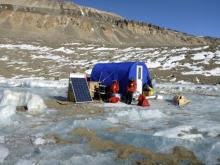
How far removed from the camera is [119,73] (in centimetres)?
2173

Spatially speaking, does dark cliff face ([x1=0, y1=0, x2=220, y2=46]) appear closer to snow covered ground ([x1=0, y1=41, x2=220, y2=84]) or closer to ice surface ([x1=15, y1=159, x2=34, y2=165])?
snow covered ground ([x1=0, y1=41, x2=220, y2=84])

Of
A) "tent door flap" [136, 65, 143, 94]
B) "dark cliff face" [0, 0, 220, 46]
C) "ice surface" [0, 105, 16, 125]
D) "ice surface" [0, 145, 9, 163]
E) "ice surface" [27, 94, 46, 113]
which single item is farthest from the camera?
"dark cliff face" [0, 0, 220, 46]

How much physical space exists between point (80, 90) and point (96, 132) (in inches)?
293

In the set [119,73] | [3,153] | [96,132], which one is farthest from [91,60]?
[3,153]

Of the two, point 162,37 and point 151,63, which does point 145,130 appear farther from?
point 162,37

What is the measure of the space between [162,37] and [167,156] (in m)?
148

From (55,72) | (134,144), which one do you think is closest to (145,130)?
(134,144)

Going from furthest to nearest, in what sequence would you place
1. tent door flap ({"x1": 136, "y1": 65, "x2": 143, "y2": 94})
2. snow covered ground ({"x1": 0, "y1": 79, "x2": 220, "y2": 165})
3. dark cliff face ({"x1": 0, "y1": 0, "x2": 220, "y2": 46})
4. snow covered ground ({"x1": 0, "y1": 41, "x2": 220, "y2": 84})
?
dark cliff face ({"x1": 0, "y1": 0, "x2": 220, "y2": 46}) < snow covered ground ({"x1": 0, "y1": 41, "x2": 220, "y2": 84}) < tent door flap ({"x1": 136, "y1": 65, "x2": 143, "y2": 94}) < snow covered ground ({"x1": 0, "y1": 79, "x2": 220, "y2": 165})

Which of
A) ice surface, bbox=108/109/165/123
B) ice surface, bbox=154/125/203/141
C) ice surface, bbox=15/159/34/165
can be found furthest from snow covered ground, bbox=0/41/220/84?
ice surface, bbox=15/159/34/165

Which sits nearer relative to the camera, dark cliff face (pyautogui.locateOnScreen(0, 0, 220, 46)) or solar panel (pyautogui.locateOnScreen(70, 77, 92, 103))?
solar panel (pyautogui.locateOnScreen(70, 77, 92, 103))

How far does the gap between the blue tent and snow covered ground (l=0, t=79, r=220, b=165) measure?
4385 mm

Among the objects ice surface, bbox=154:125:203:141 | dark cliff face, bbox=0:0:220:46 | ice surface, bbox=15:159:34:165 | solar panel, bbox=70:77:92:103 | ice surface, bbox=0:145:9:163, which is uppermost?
dark cliff face, bbox=0:0:220:46

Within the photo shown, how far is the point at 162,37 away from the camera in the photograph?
15475cm

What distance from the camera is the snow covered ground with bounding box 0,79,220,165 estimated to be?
29.4ft
